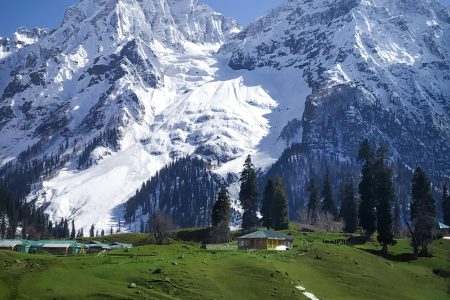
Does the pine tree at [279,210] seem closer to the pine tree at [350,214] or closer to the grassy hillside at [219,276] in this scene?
the pine tree at [350,214]

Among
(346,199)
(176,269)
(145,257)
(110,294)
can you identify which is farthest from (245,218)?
(110,294)

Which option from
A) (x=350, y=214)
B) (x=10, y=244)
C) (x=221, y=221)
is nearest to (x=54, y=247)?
(x=10, y=244)

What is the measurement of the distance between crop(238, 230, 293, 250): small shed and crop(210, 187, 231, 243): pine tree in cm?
2800

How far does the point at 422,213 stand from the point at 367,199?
12985mm

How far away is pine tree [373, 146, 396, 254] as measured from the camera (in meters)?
110

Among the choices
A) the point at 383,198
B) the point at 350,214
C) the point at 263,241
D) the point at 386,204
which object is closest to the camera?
the point at 263,241

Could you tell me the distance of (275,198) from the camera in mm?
157125

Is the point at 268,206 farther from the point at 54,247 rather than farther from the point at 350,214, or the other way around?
the point at 54,247

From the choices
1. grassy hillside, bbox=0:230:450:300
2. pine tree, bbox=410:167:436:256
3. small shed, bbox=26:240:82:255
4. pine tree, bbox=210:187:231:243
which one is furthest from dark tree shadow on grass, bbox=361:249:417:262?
small shed, bbox=26:240:82:255

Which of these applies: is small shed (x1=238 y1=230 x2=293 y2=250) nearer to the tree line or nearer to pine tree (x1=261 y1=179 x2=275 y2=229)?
the tree line

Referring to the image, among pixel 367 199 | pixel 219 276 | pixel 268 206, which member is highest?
pixel 268 206

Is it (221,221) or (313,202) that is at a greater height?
(313,202)

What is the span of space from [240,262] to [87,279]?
68.5 ft

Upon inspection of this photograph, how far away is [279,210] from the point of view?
156 metres
